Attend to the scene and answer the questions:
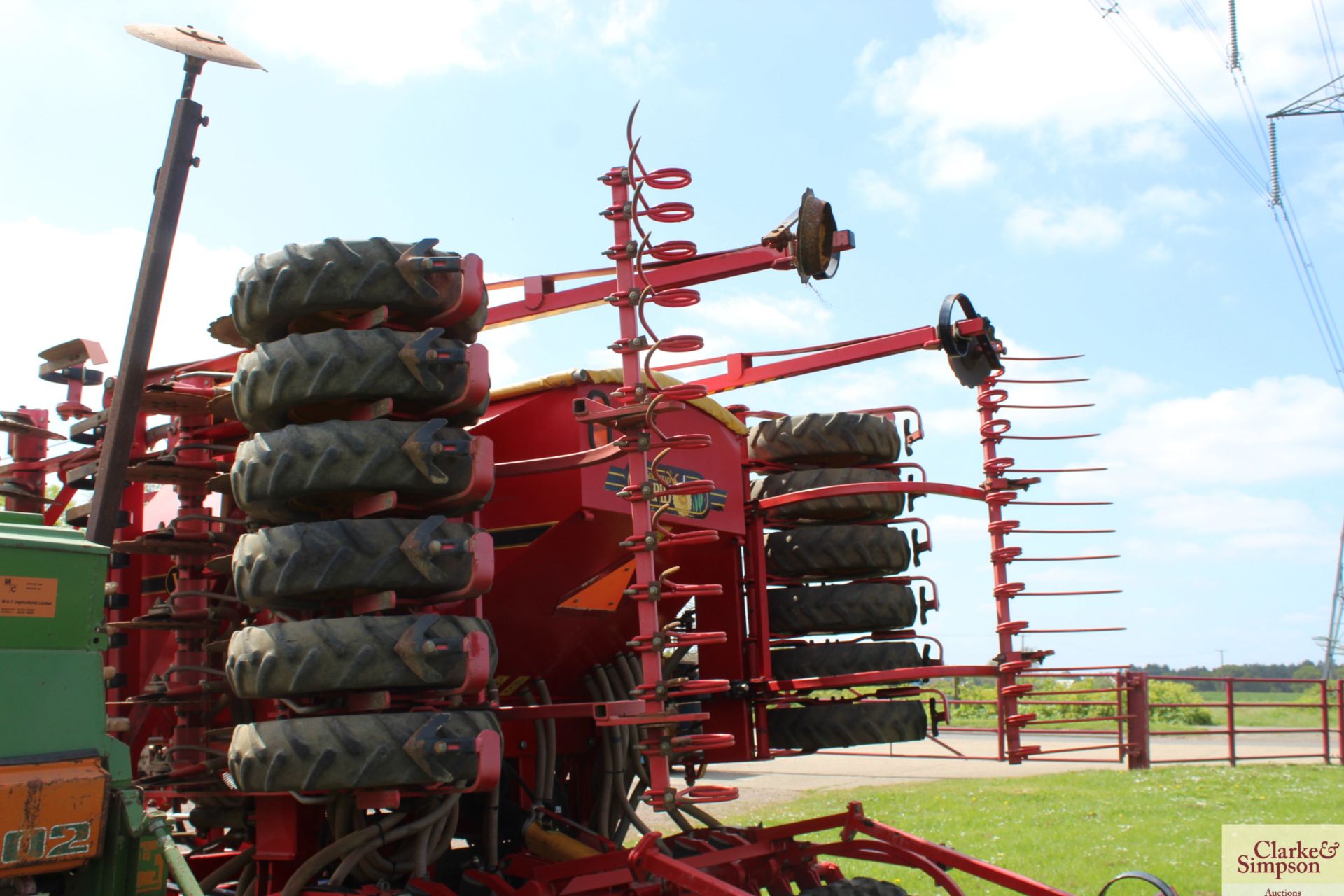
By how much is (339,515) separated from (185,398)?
1.30 m

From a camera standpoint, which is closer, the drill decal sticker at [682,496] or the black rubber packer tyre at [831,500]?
the drill decal sticker at [682,496]

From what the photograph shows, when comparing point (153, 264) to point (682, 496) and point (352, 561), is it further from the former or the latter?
point (682, 496)

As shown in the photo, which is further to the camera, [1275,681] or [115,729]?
[1275,681]

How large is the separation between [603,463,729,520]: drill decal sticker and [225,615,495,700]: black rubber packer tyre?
1171 mm

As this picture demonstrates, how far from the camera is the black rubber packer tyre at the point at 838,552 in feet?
20.1

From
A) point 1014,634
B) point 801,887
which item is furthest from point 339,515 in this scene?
point 1014,634

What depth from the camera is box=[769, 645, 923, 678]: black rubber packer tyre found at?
5.99 metres

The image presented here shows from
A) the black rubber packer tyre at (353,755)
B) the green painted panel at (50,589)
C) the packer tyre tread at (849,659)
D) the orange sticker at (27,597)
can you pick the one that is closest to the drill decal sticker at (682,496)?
the packer tyre tread at (849,659)

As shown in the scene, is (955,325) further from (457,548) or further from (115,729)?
(115,729)

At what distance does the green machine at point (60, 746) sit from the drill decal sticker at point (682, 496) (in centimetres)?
197

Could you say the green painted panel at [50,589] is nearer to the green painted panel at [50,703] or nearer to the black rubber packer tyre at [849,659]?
the green painted panel at [50,703]

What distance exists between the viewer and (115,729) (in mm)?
5719

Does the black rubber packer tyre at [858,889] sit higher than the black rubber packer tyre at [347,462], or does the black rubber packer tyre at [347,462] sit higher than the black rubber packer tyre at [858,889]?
the black rubber packer tyre at [347,462]

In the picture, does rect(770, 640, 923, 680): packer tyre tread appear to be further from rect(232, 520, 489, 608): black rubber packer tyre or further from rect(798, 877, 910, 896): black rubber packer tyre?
rect(232, 520, 489, 608): black rubber packer tyre
